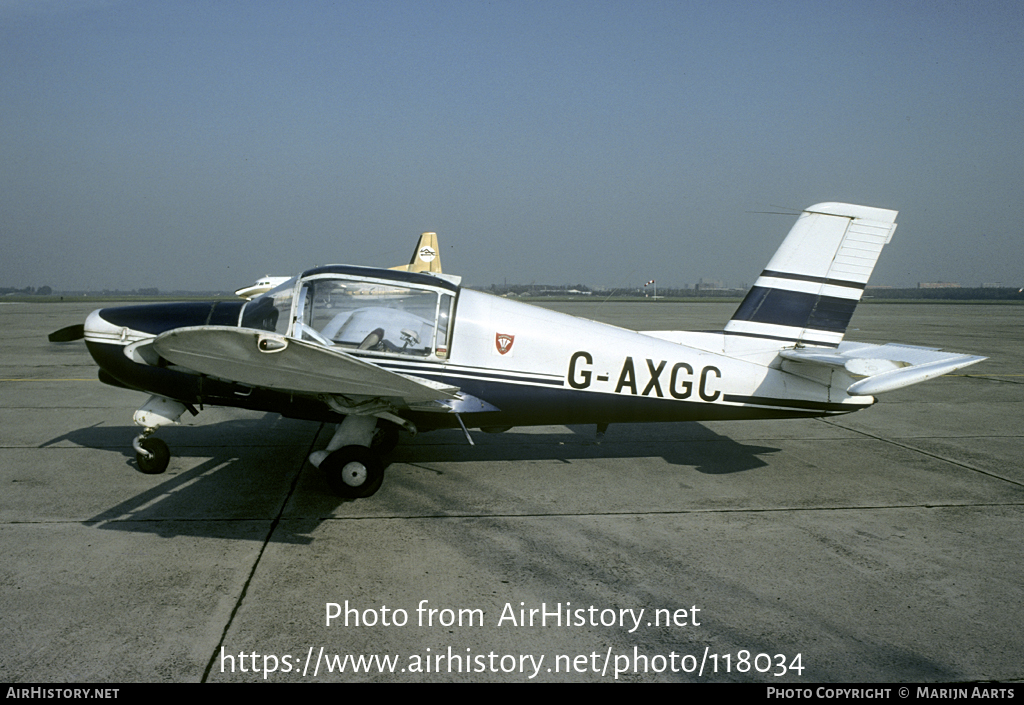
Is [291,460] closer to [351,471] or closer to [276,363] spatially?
[351,471]

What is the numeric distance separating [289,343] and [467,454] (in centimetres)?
304

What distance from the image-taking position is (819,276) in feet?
20.7

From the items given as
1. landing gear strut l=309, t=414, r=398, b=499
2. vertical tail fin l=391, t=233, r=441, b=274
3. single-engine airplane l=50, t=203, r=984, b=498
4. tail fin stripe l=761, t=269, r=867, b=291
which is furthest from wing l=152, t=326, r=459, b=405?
vertical tail fin l=391, t=233, r=441, b=274

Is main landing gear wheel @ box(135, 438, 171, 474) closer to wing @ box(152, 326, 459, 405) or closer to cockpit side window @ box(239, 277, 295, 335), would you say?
cockpit side window @ box(239, 277, 295, 335)

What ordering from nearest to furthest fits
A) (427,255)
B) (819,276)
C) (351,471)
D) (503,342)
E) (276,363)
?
(276,363)
(351,471)
(503,342)
(819,276)
(427,255)

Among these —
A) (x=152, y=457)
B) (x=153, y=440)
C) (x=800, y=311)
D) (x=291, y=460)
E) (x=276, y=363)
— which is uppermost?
(x=800, y=311)

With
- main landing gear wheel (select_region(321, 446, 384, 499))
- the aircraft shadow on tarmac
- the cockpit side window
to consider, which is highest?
the cockpit side window

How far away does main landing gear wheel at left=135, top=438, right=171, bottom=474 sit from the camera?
5871 millimetres

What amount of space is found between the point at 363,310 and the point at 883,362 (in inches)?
181

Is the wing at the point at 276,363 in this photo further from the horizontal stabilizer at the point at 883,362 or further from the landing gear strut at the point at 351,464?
the horizontal stabilizer at the point at 883,362

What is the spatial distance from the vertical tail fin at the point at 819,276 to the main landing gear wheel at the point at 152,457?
5561mm

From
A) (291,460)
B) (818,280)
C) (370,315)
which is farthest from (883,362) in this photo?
(291,460)

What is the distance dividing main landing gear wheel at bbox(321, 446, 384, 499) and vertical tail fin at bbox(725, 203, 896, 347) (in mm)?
3726

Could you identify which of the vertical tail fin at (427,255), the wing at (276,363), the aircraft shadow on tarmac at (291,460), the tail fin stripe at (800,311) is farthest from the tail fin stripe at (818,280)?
the vertical tail fin at (427,255)
